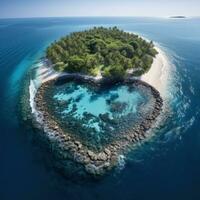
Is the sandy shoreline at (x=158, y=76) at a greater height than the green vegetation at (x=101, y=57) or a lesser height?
lesser

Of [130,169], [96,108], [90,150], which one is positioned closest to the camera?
[130,169]

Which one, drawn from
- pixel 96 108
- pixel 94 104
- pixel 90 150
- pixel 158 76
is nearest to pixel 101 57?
pixel 158 76

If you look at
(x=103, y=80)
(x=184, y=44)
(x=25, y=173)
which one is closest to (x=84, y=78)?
(x=103, y=80)

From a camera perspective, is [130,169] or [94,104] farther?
[94,104]

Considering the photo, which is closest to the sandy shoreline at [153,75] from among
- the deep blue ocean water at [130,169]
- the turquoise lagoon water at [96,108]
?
the turquoise lagoon water at [96,108]

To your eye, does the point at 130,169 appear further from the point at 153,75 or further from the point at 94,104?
the point at 153,75

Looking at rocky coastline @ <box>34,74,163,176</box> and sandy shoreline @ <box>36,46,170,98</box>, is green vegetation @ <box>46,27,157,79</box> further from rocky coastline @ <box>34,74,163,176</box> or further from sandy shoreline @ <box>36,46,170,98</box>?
rocky coastline @ <box>34,74,163,176</box>

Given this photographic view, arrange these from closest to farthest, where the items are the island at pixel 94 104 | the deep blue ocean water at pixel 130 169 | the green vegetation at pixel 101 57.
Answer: the deep blue ocean water at pixel 130 169, the island at pixel 94 104, the green vegetation at pixel 101 57

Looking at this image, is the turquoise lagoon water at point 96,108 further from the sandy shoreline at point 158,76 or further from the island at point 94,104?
the sandy shoreline at point 158,76
